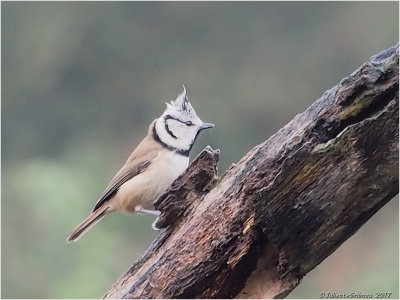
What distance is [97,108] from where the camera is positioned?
38.8 ft

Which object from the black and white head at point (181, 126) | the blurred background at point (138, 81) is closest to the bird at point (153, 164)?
the black and white head at point (181, 126)

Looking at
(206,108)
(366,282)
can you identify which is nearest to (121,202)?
(366,282)

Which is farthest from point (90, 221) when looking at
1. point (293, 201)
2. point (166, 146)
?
point (293, 201)

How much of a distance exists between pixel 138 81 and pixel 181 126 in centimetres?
817

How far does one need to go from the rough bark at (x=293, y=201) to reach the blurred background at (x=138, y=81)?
6.60m

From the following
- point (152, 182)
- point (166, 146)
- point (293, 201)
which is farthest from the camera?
point (166, 146)

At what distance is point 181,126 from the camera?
3961 mm

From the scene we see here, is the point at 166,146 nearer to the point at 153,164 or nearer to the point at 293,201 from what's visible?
the point at 153,164

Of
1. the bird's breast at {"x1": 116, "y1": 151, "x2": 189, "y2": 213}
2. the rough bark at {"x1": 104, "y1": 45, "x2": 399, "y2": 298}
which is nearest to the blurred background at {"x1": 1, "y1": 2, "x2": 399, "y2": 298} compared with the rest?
the bird's breast at {"x1": 116, "y1": 151, "x2": 189, "y2": 213}

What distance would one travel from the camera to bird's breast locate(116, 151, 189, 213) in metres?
3.81

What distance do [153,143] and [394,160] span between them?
61.9 inches

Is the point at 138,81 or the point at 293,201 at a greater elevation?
the point at 138,81

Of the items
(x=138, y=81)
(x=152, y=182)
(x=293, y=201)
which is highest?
(x=138, y=81)

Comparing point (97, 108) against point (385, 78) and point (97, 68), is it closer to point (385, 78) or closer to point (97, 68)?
point (97, 68)
